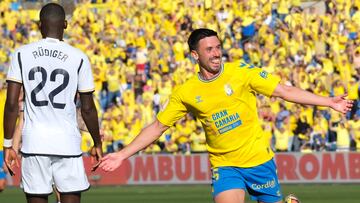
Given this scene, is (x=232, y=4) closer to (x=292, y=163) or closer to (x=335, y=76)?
(x=335, y=76)

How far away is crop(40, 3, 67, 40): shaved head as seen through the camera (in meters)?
9.50

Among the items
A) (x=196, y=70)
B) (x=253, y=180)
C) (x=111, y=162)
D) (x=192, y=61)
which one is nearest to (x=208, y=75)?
(x=253, y=180)

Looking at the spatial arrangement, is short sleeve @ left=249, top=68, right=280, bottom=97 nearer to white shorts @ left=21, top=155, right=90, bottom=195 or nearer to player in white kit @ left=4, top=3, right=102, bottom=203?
player in white kit @ left=4, top=3, right=102, bottom=203

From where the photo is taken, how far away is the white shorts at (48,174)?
9.55 metres

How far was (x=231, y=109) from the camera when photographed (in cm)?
1016

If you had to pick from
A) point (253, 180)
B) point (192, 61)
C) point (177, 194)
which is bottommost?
point (177, 194)

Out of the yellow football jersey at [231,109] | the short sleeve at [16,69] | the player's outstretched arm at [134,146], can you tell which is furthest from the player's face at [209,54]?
the short sleeve at [16,69]

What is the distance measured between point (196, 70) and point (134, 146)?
2000 cm

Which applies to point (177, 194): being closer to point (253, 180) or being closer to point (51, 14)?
point (253, 180)

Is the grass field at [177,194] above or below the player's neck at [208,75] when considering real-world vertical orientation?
below

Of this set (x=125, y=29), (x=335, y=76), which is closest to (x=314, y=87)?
(x=335, y=76)

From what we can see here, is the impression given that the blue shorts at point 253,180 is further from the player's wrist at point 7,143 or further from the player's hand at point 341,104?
the player's wrist at point 7,143

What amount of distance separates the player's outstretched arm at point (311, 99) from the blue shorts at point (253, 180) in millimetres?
757

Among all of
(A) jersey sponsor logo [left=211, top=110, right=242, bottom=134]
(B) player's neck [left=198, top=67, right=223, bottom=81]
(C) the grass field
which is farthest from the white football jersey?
(C) the grass field
